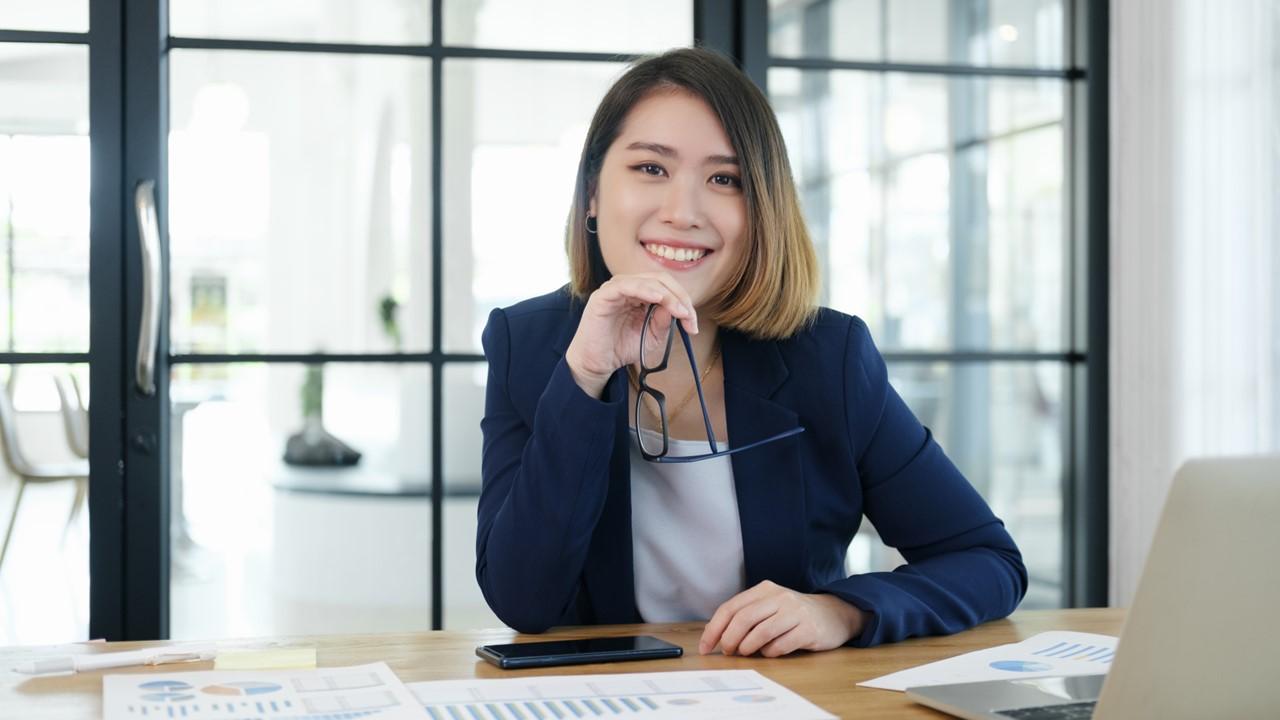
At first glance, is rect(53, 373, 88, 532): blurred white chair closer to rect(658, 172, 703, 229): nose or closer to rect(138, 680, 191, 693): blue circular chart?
rect(658, 172, 703, 229): nose

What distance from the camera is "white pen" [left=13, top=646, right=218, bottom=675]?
1.20 metres

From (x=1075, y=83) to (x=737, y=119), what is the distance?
1.95 metres

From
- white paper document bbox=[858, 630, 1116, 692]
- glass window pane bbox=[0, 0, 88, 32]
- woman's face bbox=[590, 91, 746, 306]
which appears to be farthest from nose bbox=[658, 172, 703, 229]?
glass window pane bbox=[0, 0, 88, 32]

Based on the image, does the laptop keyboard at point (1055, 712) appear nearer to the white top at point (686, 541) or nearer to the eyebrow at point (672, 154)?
the white top at point (686, 541)

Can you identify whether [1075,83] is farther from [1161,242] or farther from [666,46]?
[666,46]

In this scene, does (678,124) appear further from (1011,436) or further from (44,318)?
(1011,436)

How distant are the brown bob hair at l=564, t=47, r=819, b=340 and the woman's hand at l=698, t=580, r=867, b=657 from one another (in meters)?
0.49

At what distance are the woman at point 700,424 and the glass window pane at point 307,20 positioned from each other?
1331 mm

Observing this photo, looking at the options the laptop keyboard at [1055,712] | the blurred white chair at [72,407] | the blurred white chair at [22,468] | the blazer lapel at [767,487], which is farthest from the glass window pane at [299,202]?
the laptop keyboard at [1055,712]

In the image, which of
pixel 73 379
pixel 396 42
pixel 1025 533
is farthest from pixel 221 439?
pixel 1025 533

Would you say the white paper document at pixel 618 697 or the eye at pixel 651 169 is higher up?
the eye at pixel 651 169

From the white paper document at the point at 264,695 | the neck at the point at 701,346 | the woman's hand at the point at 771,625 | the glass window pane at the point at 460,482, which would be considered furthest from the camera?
the glass window pane at the point at 460,482

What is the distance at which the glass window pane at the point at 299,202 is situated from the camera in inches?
114

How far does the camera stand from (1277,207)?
2.95 metres
